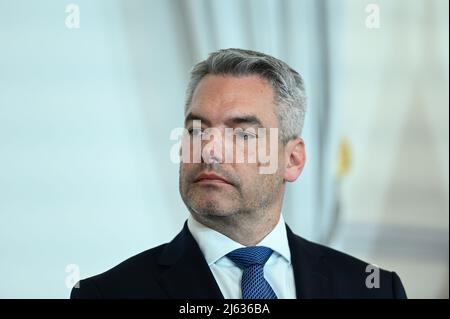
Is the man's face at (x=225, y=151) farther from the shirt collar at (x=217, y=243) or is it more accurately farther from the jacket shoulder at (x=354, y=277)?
the jacket shoulder at (x=354, y=277)

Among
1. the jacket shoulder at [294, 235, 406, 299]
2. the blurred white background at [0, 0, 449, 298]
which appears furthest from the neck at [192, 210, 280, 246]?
the blurred white background at [0, 0, 449, 298]

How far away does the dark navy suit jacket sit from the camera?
1530 mm

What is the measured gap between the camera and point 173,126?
2189 mm

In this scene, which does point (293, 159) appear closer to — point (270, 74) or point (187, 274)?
point (270, 74)

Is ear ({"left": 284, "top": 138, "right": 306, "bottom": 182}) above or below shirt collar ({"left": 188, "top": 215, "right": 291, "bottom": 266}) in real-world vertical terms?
above

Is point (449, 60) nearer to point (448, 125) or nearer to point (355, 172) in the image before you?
point (448, 125)

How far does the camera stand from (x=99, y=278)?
1.58 metres

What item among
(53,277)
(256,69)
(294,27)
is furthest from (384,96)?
(53,277)

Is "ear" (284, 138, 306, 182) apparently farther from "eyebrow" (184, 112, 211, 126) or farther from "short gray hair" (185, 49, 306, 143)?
"eyebrow" (184, 112, 211, 126)

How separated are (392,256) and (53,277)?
988 mm

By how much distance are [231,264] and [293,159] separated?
0.28 m

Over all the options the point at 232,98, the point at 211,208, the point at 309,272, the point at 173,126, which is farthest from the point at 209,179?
the point at 173,126

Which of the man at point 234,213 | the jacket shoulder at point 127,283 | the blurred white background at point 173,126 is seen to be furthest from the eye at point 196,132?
the blurred white background at point 173,126

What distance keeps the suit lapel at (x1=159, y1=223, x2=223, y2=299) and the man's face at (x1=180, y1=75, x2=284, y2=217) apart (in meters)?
0.08
